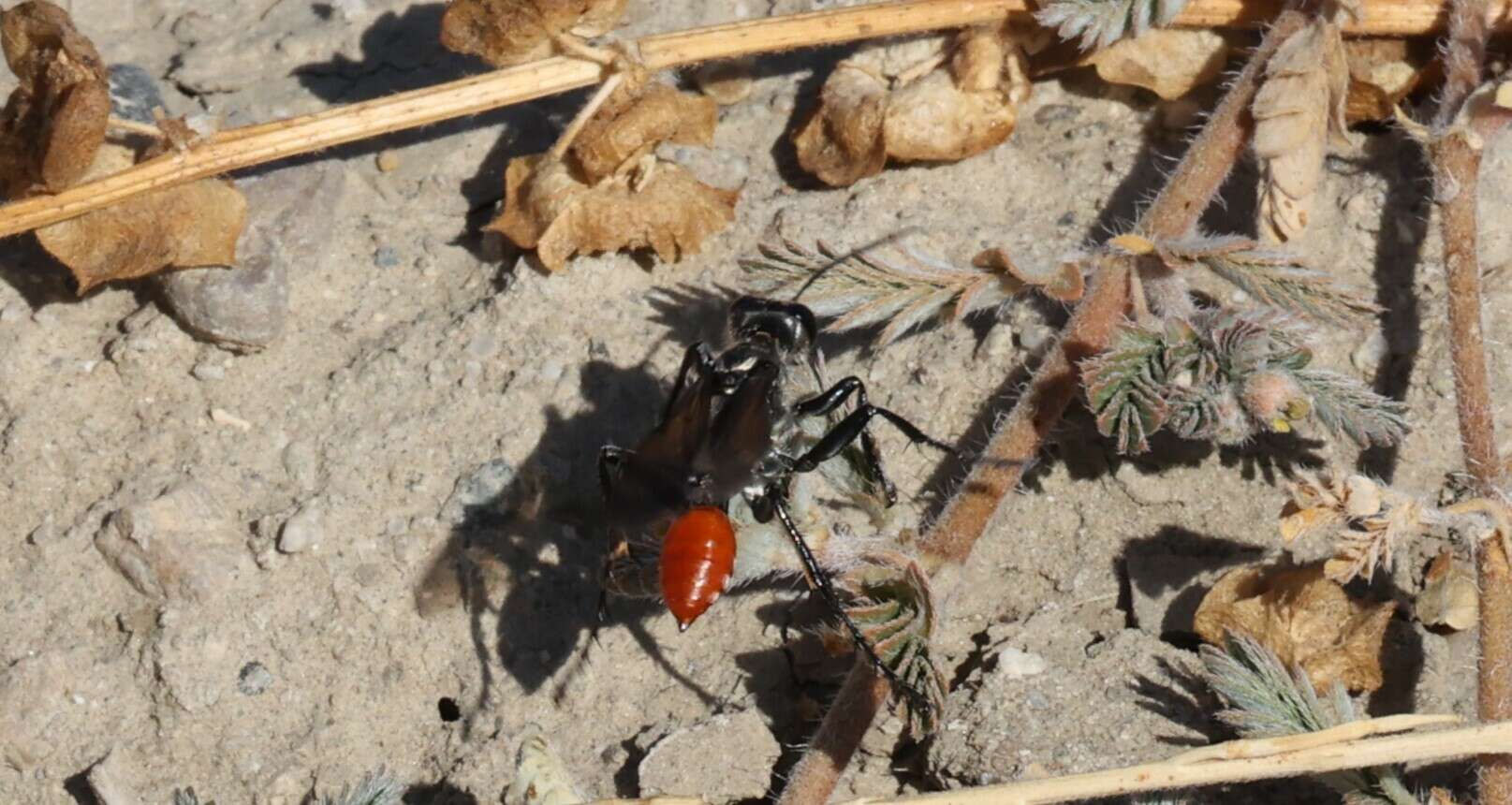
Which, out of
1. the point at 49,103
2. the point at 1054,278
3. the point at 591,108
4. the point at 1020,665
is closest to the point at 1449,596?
the point at 1020,665

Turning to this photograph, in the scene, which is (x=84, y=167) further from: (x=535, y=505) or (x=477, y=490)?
(x=535, y=505)

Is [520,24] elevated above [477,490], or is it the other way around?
[520,24]

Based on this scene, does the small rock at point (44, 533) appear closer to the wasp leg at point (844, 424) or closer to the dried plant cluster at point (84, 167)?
the dried plant cluster at point (84, 167)

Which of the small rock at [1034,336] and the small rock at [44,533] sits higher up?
the small rock at [1034,336]

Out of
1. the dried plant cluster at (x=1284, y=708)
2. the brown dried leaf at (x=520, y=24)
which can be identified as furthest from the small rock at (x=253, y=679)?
the dried plant cluster at (x=1284, y=708)

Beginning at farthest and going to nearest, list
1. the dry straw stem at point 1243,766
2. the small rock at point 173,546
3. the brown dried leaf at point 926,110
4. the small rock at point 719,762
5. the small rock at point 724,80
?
the small rock at point 724,80 < the brown dried leaf at point 926,110 < the small rock at point 173,546 < the small rock at point 719,762 < the dry straw stem at point 1243,766

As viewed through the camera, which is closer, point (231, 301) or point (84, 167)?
point (84, 167)
